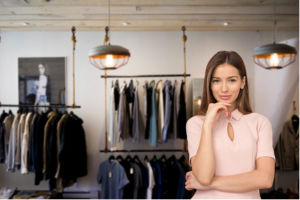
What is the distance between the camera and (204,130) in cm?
105

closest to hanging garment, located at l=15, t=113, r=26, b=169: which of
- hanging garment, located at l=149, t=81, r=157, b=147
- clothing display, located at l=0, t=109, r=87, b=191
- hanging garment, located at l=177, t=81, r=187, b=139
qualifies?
clothing display, located at l=0, t=109, r=87, b=191

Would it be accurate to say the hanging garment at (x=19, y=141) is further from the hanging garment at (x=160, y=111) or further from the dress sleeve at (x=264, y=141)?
the dress sleeve at (x=264, y=141)

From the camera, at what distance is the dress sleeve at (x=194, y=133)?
1.15 m

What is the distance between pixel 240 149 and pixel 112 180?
2.75m

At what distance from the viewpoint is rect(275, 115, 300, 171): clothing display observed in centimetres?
383

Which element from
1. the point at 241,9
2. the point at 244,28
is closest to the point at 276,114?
the point at 244,28

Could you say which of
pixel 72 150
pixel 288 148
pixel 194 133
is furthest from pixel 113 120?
pixel 194 133

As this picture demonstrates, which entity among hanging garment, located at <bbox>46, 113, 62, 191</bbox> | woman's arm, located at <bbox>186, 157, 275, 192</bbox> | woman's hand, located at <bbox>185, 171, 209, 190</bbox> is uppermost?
woman's arm, located at <bbox>186, 157, 275, 192</bbox>

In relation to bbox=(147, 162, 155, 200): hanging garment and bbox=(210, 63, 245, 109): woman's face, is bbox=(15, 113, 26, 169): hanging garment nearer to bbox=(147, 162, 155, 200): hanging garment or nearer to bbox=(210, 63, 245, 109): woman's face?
bbox=(147, 162, 155, 200): hanging garment

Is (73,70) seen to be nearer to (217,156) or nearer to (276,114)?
(276,114)

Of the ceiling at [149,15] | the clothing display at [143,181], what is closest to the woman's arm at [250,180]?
the ceiling at [149,15]

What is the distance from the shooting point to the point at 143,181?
358cm

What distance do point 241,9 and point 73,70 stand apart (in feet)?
7.71

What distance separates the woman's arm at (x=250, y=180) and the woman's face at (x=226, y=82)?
0.26 m
